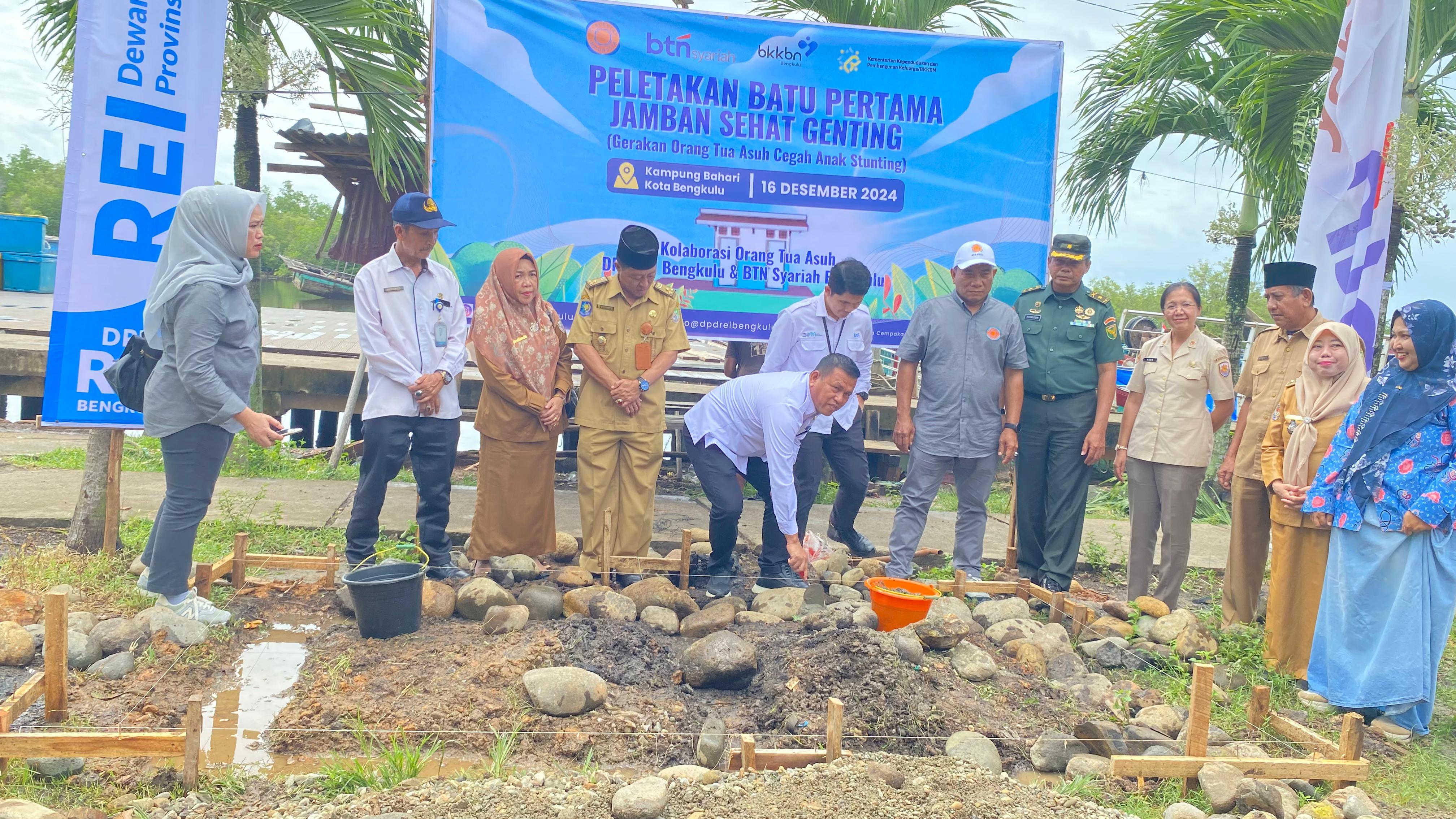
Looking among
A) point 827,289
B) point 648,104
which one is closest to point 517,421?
point 827,289

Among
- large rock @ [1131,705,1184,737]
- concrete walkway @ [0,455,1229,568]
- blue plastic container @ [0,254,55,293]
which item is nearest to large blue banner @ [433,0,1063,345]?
concrete walkway @ [0,455,1229,568]

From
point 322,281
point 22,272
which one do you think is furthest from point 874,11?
point 322,281

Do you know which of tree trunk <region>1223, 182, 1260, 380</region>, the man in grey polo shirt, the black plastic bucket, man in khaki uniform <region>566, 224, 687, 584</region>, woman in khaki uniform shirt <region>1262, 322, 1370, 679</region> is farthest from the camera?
tree trunk <region>1223, 182, 1260, 380</region>

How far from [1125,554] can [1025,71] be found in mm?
3168

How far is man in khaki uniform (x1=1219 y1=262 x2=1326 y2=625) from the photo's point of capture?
4484mm

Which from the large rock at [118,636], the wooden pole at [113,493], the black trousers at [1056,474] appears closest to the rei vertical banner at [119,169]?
the wooden pole at [113,493]

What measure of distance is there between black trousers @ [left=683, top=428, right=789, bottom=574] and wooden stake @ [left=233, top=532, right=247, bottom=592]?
2078mm

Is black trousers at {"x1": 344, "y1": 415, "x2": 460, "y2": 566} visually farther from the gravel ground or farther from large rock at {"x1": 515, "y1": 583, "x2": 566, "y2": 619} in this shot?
the gravel ground

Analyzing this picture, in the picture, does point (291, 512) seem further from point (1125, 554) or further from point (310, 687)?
point (1125, 554)

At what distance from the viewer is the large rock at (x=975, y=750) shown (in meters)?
3.10

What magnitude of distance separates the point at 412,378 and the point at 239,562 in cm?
113

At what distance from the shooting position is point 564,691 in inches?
→ 129

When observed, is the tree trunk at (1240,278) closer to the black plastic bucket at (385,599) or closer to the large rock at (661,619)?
the large rock at (661,619)

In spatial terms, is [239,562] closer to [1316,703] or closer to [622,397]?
[622,397]
